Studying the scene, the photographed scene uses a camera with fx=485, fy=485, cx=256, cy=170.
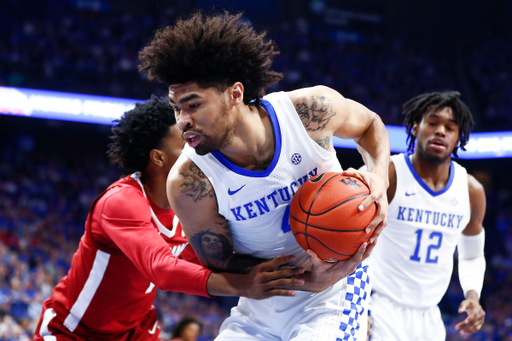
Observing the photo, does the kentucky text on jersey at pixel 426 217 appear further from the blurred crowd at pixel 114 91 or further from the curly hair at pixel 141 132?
the blurred crowd at pixel 114 91

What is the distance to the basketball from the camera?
2.23 metres

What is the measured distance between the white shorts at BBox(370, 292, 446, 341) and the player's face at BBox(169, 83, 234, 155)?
6.80 feet

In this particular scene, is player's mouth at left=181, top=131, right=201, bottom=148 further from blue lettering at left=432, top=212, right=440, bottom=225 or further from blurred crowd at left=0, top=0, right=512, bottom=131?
blurred crowd at left=0, top=0, right=512, bottom=131

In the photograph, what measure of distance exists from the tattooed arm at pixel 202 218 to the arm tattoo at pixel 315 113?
62cm

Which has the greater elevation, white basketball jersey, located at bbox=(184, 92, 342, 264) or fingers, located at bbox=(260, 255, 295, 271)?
white basketball jersey, located at bbox=(184, 92, 342, 264)

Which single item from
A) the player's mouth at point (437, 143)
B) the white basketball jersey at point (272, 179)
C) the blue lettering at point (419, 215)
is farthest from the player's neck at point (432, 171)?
the white basketball jersey at point (272, 179)

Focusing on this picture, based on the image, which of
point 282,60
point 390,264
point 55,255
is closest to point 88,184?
point 55,255

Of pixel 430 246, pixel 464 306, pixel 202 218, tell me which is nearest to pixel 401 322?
pixel 464 306

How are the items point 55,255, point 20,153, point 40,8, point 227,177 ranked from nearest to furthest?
point 227,177, point 55,255, point 20,153, point 40,8

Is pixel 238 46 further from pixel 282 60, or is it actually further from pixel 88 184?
pixel 282 60

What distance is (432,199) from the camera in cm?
386

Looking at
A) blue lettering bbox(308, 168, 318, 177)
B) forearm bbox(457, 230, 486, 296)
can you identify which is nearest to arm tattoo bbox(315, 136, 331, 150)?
blue lettering bbox(308, 168, 318, 177)

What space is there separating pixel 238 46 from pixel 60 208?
1128 centimetres

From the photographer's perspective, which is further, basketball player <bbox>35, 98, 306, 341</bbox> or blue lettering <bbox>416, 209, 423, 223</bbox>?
blue lettering <bbox>416, 209, 423, 223</bbox>
